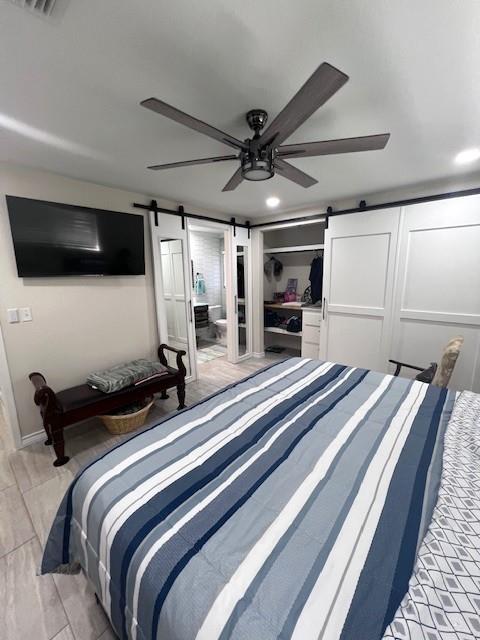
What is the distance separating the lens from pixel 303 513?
87 centimetres

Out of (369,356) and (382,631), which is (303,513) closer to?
(382,631)

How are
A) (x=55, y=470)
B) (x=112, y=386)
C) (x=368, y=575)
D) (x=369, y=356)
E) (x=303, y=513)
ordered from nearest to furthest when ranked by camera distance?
(x=368, y=575) < (x=303, y=513) < (x=55, y=470) < (x=112, y=386) < (x=369, y=356)

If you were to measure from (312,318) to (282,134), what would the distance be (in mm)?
2783

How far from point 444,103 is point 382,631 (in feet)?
7.07

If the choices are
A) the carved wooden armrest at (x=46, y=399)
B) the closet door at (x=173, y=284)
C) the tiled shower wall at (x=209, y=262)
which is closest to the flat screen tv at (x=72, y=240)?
the closet door at (x=173, y=284)

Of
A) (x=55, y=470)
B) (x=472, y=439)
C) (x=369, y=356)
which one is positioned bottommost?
(x=55, y=470)

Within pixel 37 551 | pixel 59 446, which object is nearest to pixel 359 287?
pixel 59 446

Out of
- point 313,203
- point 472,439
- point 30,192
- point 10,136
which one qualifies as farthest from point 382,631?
point 313,203

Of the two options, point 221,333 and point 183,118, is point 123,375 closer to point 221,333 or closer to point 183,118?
point 183,118

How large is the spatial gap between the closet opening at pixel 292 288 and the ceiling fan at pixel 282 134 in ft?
7.89

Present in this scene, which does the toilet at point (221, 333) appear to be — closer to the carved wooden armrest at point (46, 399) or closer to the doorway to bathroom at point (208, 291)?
the doorway to bathroom at point (208, 291)

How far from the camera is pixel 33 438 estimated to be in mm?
2342

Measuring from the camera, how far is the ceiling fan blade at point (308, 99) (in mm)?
856

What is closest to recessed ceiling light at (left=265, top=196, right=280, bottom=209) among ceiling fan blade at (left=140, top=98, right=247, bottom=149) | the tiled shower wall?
ceiling fan blade at (left=140, top=98, right=247, bottom=149)
